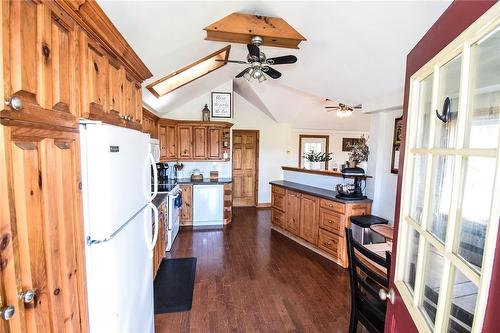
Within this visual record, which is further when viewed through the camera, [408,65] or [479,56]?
[408,65]

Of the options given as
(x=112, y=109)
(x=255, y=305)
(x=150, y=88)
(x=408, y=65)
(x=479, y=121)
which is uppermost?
(x=150, y=88)

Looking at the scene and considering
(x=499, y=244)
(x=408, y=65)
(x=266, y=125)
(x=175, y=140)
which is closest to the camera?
(x=499, y=244)

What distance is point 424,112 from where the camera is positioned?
3.29ft

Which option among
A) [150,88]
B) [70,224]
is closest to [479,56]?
[70,224]

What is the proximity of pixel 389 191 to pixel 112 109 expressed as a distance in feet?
10.9

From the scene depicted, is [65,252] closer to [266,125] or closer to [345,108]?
[345,108]

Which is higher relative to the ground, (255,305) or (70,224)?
(70,224)

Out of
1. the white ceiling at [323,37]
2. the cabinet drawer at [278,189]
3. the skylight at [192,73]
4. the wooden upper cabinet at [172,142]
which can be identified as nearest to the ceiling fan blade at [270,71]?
the white ceiling at [323,37]

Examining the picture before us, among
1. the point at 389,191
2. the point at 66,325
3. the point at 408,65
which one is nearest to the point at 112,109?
the point at 66,325

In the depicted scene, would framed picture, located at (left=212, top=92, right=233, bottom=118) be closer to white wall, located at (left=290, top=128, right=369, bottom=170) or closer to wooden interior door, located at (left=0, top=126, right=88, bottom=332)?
white wall, located at (left=290, top=128, right=369, bottom=170)

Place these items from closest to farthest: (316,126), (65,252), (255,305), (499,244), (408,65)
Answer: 1. (499,244)
2. (65,252)
3. (408,65)
4. (255,305)
5. (316,126)

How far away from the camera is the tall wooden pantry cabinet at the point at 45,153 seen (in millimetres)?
678

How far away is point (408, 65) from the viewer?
3.87ft

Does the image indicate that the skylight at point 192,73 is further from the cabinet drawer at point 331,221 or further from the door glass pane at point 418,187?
the door glass pane at point 418,187
